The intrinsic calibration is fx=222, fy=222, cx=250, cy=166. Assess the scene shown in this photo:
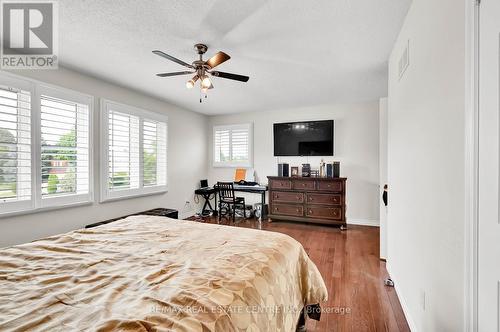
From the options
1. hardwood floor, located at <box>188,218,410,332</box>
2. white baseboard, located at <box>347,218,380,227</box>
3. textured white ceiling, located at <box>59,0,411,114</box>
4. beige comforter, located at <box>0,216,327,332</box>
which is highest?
textured white ceiling, located at <box>59,0,411,114</box>

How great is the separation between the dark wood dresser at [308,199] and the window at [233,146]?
1.13 m

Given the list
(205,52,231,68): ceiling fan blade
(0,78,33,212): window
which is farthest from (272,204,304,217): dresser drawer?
(0,78,33,212): window

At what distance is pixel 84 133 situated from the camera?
3141 mm

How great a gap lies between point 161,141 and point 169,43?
2486mm

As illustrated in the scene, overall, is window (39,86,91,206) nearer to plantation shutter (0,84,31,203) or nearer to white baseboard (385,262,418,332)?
plantation shutter (0,84,31,203)

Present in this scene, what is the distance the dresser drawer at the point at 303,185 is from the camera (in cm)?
457

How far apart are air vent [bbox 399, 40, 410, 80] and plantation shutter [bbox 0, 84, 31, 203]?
3.93 m

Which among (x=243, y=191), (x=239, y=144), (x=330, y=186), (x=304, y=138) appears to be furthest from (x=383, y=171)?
(x=239, y=144)

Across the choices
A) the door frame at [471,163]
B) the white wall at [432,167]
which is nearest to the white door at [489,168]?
the door frame at [471,163]

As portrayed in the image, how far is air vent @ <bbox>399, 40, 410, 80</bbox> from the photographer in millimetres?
1842

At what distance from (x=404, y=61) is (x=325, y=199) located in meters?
2.96

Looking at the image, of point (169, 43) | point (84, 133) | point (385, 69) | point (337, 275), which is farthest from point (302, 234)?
point (84, 133)

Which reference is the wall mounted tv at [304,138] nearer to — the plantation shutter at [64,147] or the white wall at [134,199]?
the white wall at [134,199]

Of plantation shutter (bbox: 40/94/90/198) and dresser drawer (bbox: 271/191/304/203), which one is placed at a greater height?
plantation shutter (bbox: 40/94/90/198)
